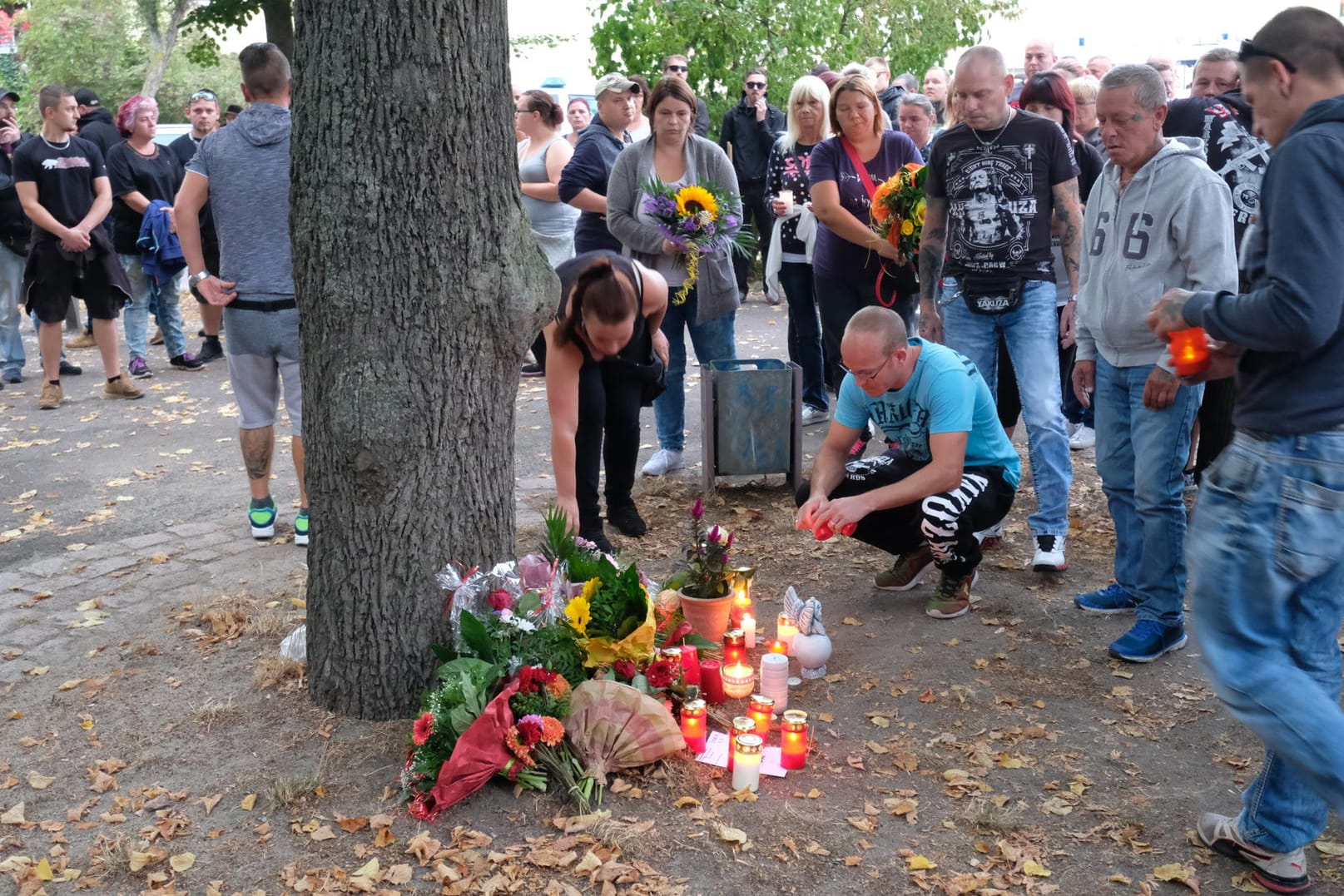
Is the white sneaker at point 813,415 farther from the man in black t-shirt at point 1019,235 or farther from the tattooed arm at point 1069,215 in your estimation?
the tattooed arm at point 1069,215

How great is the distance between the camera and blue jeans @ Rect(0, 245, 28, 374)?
990 cm

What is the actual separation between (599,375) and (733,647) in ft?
5.63

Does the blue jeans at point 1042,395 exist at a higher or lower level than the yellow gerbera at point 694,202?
lower

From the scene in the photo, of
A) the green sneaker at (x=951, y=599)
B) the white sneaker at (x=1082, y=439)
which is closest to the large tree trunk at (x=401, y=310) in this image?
the green sneaker at (x=951, y=599)

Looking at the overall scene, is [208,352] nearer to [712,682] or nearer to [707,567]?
[707,567]

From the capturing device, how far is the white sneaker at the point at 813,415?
25.4 feet

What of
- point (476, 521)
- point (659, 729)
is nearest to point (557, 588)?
point (476, 521)

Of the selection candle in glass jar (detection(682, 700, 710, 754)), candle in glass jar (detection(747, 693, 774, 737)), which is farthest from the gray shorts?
candle in glass jar (detection(747, 693, 774, 737))

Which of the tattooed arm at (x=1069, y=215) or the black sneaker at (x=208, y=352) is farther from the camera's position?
the black sneaker at (x=208, y=352)

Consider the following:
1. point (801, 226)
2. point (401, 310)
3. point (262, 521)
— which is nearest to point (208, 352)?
point (262, 521)

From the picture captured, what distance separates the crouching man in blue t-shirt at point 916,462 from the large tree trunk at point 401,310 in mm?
1266

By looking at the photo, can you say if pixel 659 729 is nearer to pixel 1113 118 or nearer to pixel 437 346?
pixel 437 346

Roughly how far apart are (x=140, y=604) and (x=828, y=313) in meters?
3.95

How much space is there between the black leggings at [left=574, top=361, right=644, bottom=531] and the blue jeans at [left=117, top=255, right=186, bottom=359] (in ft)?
20.1
